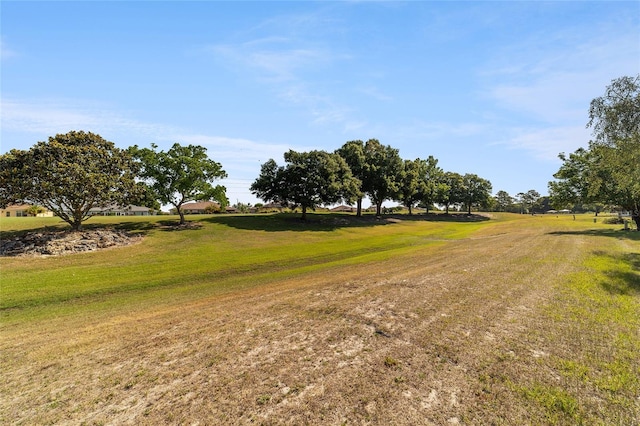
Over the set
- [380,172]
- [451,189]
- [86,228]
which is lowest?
[86,228]

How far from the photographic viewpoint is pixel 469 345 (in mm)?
6828

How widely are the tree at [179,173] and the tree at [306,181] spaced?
11686 mm

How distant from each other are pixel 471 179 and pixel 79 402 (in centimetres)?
10308

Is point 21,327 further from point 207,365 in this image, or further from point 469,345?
point 469,345

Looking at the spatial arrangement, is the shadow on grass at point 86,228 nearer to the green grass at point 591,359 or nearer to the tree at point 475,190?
the green grass at point 591,359

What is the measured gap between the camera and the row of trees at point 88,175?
26359mm

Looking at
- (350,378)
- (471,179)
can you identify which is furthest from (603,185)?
(471,179)

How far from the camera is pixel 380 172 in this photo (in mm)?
62719

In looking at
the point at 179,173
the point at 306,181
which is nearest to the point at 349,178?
the point at 306,181

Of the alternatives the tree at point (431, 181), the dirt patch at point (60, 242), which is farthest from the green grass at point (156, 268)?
the tree at point (431, 181)

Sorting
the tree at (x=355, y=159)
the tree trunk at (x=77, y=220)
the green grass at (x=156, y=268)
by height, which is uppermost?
the tree at (x=355, y=159)

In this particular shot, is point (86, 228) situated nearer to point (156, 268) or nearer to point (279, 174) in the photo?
point (156, 268)

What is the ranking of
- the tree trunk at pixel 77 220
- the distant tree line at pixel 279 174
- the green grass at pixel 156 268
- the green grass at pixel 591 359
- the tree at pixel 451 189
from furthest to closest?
the tree at pixel 451 189 → the tree trunk at pixel 77 220 → the distant tree line at pixel 279 174 → the green grass at pixel 156 268 → the green grass at pixel 591 359

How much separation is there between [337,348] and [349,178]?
4773cm
